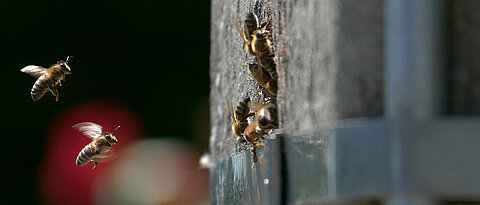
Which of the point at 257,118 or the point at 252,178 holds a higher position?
the point at 257,118

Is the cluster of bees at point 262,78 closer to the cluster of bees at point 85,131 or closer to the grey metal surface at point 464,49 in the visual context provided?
the grey metal surface at point 464,49

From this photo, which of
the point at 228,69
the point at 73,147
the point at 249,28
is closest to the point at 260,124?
the point at 249,28

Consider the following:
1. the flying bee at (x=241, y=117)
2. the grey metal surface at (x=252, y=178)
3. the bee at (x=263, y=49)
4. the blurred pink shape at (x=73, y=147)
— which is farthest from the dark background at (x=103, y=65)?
the bee at (x=263, y=49)

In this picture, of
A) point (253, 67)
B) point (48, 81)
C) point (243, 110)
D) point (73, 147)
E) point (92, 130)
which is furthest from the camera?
point (73, 147)

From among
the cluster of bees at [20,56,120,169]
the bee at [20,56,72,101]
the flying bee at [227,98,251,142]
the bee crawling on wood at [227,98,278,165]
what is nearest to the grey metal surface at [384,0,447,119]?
the bee crawling on wood at [227,98,278,165]

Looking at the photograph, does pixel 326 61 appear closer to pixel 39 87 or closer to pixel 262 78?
pixel 262 78

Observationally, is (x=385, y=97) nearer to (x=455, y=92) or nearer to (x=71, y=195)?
(x=455, y=92)

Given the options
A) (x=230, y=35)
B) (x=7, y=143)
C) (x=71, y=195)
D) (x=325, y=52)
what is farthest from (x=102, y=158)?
(x=7, y=143)
